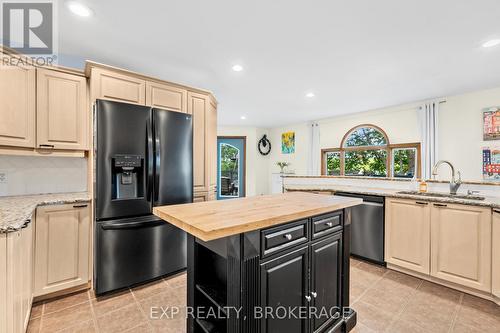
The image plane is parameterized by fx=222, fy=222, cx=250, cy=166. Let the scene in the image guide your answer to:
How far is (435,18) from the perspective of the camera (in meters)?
1.70

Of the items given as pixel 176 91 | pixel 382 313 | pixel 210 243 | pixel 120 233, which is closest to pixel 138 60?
pixel 176 91

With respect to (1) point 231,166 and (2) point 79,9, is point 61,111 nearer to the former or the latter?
(2) point 79,9

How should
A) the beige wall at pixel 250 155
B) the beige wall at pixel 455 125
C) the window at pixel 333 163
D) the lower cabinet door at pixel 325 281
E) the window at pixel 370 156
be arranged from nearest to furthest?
the lower cabinet door at pixel 325 281 → the beige wall at pixel 455 125 → the window at pixel 370 156 → the window at pixel 333 163 → the beige wall at pixel 250 155

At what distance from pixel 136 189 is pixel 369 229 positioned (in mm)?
2870

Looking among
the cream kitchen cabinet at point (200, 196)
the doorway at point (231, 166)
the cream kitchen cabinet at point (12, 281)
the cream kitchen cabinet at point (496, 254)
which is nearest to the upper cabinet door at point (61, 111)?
the cream kitchen cabinet at point (12, 281)

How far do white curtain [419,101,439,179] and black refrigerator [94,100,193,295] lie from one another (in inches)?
150

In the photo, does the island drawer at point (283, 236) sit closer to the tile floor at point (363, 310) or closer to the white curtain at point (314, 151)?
the tile floor at point (363, 310)

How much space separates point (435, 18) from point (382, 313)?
2452mm

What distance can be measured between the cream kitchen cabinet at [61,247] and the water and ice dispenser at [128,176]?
1.23 feet

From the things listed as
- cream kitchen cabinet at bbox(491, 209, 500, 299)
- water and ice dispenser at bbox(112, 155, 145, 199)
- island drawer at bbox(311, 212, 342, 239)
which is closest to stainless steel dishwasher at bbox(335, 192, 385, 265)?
cream kitchen cabinet at bbox(491, 209, 500, 299)

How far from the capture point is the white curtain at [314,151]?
5582 millimetres

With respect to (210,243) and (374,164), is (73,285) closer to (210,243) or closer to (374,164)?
(210,243)

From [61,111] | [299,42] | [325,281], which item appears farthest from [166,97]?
[325,281]

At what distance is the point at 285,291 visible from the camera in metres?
1.26
